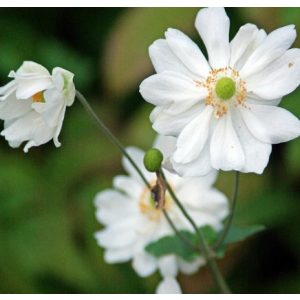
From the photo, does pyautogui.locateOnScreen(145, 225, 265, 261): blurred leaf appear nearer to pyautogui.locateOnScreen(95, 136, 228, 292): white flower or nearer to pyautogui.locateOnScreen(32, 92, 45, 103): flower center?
pyautogui.locateOnScreen(95, 136, 228, 292): white flower

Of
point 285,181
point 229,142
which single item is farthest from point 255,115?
point 285,181

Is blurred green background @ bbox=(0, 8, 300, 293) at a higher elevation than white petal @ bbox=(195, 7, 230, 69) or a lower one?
lower

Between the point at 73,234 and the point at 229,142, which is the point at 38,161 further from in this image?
the point at 229,142

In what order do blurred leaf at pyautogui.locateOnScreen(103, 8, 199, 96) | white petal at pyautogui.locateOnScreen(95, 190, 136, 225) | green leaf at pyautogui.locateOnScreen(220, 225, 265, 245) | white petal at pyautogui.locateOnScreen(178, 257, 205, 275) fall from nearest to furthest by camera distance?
1. green leaf at pyautogui.locateOnScreen(220, 225, 265, 245)
2. white petal at pyautogui.locateOnScreen(178, 257, 205, 275)
3. white petal at pyautogui.locateOnScreen(95, 190, 136, 225)
4. blurred leaf at pyautogui.locateOnScreen(103, 8, 199, 96)

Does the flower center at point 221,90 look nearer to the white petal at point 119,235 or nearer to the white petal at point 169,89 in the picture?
the white petal at point 169,89

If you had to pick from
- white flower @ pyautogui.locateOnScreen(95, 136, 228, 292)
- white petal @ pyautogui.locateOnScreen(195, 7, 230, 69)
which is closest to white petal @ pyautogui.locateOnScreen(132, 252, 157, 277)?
white flower @ pyautogui.locateOnScreen(95, 136, 228, 292)

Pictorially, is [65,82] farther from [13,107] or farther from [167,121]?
[167,121]
